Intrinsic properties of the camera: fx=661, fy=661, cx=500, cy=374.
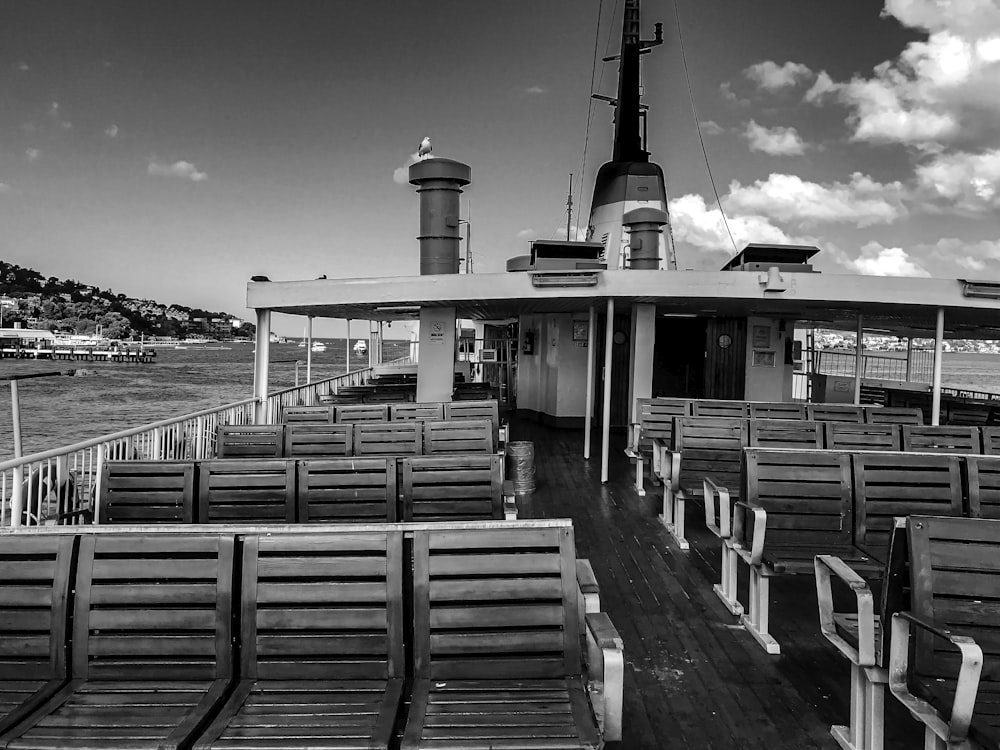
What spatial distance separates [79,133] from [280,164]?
2680 cm

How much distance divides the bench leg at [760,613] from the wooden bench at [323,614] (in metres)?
2.07

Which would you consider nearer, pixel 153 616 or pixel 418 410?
pixel 153 616

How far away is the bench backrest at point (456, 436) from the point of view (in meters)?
5.10

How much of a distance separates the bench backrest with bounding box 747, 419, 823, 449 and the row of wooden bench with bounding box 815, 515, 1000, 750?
10.1 ft

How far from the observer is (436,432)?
5.14 metres

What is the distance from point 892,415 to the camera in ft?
21.7

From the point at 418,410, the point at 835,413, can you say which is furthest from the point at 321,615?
the point at 835,413

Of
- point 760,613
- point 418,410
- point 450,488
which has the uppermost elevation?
point 418,410

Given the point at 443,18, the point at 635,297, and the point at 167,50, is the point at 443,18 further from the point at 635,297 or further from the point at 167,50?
the point at 635,297

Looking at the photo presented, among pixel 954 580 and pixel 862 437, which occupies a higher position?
pixel 862 437

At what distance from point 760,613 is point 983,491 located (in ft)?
4.72

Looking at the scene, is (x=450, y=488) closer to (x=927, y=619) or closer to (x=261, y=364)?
(x=927, y=619)

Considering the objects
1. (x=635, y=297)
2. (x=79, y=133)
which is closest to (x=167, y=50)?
(x=79, y=133)

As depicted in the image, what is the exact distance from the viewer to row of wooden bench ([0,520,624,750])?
6.81 feet
